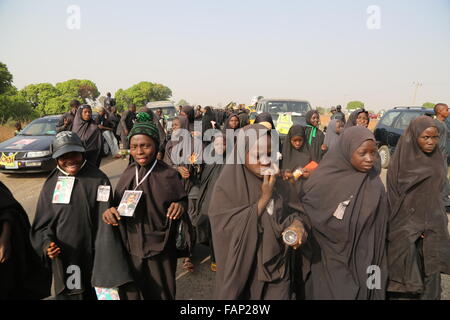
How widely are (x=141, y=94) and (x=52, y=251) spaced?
291 ft

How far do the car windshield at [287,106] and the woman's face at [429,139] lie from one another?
271 inches

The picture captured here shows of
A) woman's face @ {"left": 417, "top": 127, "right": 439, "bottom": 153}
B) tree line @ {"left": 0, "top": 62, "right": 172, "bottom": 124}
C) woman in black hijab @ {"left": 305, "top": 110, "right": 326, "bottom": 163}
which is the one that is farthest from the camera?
tree line @ {"left": 0, "top": 62, "right": 172, "bottom": 124}

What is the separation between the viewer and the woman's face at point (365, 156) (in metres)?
2.32

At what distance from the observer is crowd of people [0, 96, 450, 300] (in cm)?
197

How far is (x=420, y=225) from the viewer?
8.46ft

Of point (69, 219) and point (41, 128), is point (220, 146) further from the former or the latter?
point (41, 128)

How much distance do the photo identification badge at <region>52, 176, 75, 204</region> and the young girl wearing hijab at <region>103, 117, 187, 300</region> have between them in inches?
13.2

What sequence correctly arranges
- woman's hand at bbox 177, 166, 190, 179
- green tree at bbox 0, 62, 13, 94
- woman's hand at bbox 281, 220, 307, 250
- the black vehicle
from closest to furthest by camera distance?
woman's hand at bbox 281, 220, 307, 250 → woman's hand at bbox 177, 166, 190, 179 → the black vehicle → green tree at bbox 0, 62, 13, 94

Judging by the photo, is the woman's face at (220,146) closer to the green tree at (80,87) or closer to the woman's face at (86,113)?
the woman's face at (86,113)

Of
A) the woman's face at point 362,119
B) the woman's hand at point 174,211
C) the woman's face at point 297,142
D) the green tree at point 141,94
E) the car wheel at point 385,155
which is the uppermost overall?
the green tree at point 141,94

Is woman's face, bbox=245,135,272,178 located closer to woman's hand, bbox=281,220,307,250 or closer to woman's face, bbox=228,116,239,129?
woman's hand, bbox=281,220,307,250

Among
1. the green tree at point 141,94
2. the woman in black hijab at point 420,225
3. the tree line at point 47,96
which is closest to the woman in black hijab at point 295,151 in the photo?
the woman in black hijab at point 420,225

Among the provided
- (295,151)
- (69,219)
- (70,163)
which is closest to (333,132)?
(295,151)

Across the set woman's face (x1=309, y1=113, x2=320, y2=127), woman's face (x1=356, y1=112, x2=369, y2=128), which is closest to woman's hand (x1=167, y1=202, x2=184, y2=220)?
woman's face (x1=309, y1=113, x2=320, y2=127)
